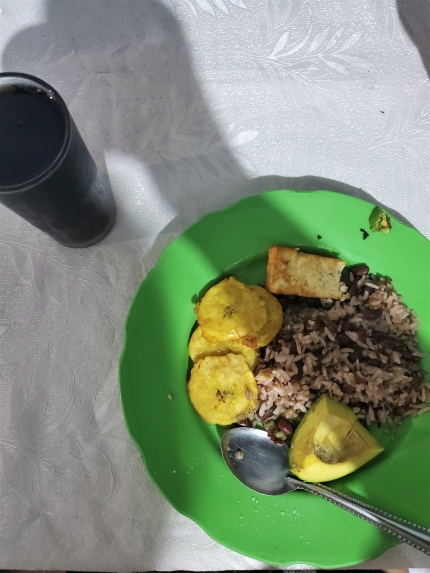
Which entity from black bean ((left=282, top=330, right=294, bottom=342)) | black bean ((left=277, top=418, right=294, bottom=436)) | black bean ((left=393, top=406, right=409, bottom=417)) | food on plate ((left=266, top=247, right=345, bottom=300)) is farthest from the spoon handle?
food on plate ((left=266, top=247, right=345, bottom=300))

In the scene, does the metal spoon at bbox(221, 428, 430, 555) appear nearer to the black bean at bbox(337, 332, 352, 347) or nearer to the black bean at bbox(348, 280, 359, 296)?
the black bean at bbox(337, 332, 352, 347)

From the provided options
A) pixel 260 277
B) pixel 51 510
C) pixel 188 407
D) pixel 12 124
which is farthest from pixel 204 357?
pixel 12 124

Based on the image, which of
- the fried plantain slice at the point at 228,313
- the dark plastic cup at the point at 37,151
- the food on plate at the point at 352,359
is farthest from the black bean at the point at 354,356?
the dark plastic cup at the point at 37,151

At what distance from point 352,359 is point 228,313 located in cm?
32

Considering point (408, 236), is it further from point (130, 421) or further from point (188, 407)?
point (130, 421)

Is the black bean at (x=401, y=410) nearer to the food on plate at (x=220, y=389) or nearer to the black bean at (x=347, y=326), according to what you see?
the black bean at (x=347, y=326)

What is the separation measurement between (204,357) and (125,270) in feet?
1.03

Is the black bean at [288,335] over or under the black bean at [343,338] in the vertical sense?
under

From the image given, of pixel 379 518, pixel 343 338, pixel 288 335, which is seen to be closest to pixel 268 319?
pixel 288 335

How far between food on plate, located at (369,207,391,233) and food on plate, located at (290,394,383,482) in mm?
416

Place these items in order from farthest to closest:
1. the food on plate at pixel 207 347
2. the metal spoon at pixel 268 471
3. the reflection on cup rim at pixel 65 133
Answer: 1. the food on plate at pixel 207 347
2. the metal spoon at pixel 268 471
3. the reflection on cup rim at pixel 65 133

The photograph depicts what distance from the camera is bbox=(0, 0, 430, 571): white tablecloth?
104cm

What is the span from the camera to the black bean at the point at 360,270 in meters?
1.06

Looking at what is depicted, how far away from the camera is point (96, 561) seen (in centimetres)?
104
